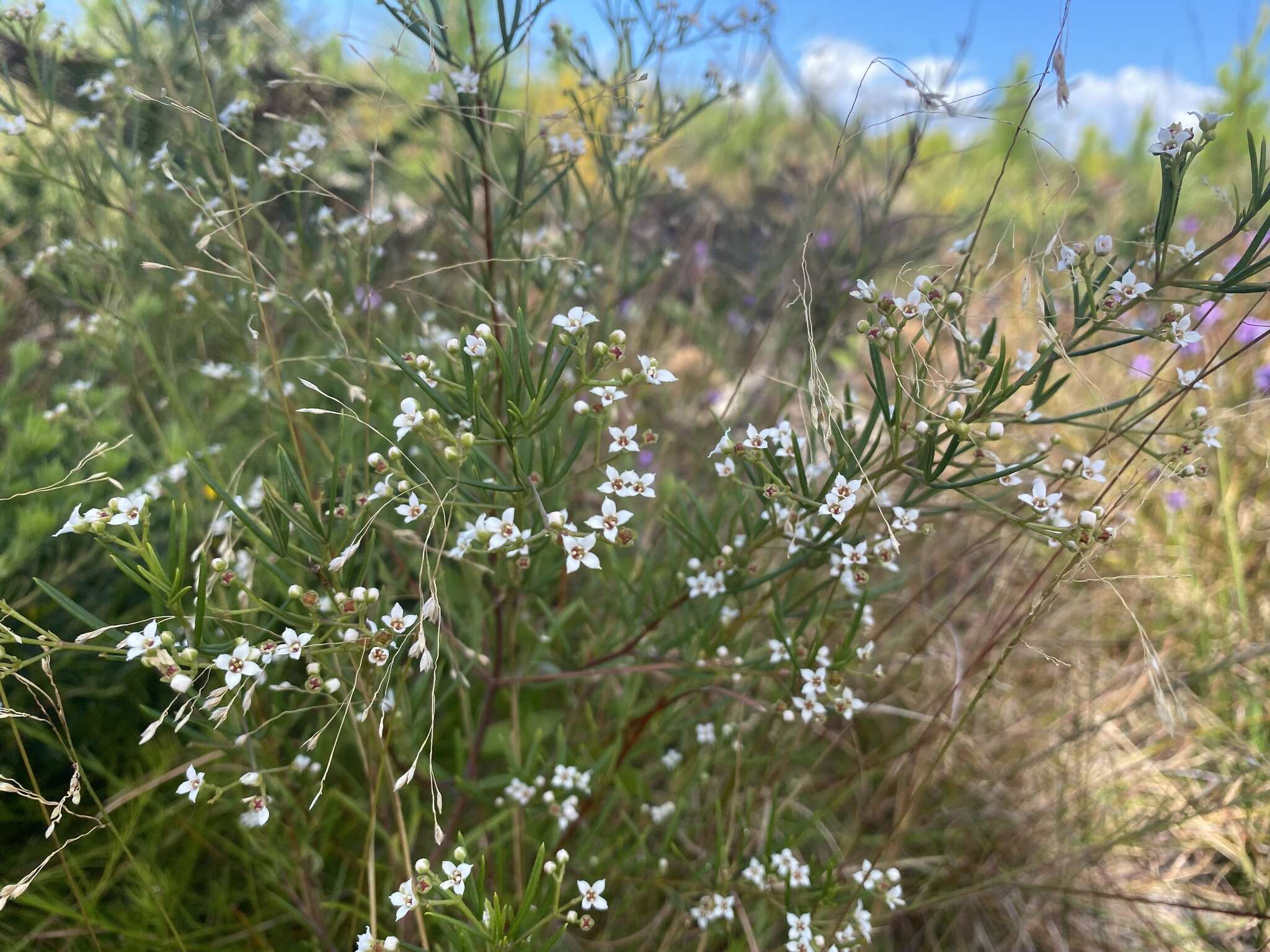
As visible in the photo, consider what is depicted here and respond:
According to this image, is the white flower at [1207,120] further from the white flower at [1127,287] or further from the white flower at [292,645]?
Result: the white flower at [292,645]

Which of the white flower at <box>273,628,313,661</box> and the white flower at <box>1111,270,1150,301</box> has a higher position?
the white flower at <box>1111,270,1150,301</box>

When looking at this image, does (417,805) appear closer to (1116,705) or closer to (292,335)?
(292,335)

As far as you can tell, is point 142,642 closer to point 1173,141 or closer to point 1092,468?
point 1092,468

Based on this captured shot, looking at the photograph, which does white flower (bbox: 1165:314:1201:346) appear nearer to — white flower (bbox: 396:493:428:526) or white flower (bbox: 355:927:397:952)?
white flower (bbox: 396:493:428:526)

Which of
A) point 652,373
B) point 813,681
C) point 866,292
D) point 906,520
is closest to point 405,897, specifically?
point 813,681

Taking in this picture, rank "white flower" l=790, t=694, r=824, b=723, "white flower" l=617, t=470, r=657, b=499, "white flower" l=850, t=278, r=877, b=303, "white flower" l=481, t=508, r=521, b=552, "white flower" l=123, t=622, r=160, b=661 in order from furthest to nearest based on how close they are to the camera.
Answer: "white flower" l=790, t=694, r=824, b=723 → "white flower" l=617, t=470, r=657, b=499 → "white flower" l=850, t=278, r=877, b=303 → "white flower" l=481, t=508, r=521, b=552 → "white flower" l=123, t=622, r=160, b=661

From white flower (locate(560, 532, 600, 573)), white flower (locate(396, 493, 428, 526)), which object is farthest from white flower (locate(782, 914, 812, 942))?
white flower (locate(396, 493, 428, 526))

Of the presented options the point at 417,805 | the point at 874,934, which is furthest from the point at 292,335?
the point at 874,934
